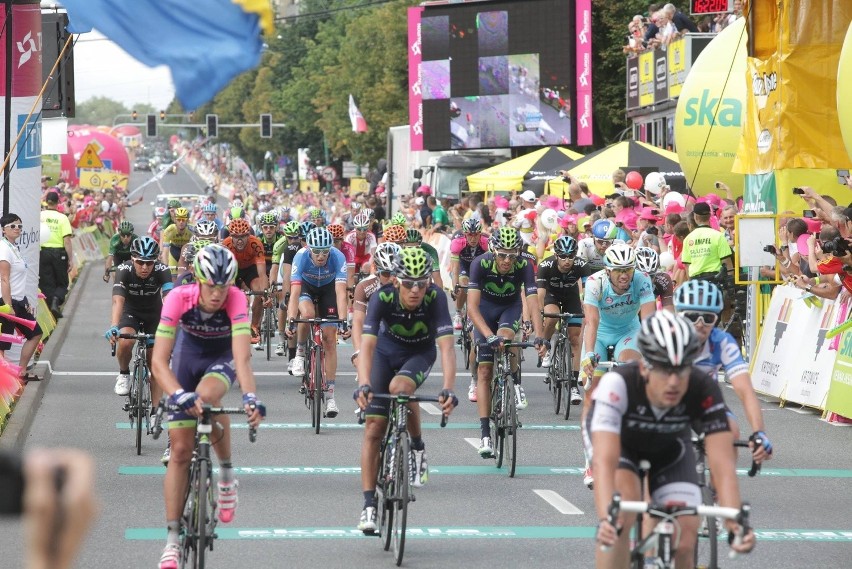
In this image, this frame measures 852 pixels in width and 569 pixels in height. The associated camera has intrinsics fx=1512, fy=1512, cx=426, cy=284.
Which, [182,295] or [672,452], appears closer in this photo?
[672,452]

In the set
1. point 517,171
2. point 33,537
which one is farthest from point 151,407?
point 517,171

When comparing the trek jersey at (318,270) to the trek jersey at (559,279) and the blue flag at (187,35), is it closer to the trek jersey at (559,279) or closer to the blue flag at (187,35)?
the trek jersey at (559,279)

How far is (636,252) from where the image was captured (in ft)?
40.3

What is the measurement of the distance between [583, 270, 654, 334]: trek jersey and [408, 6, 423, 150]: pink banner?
34276 millimetres

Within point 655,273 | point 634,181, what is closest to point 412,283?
point 655,273

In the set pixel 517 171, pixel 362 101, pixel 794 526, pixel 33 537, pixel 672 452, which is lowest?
pixel 794 526

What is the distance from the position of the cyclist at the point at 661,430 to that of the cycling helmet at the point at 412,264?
2843mm

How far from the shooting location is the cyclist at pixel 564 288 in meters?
15.6

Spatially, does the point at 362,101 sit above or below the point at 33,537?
above

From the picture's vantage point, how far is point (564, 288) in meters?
15.8

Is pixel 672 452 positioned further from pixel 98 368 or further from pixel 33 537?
pixel 98 368

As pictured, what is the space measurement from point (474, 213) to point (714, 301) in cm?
2163

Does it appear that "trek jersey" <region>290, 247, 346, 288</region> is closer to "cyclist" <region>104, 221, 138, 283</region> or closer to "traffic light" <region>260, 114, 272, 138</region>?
"cyclist" <region>104, 221, 138, 283</region>

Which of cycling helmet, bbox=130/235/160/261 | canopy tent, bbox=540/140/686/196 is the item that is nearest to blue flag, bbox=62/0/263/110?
cycling helmet, bbox=130/235/160/261
